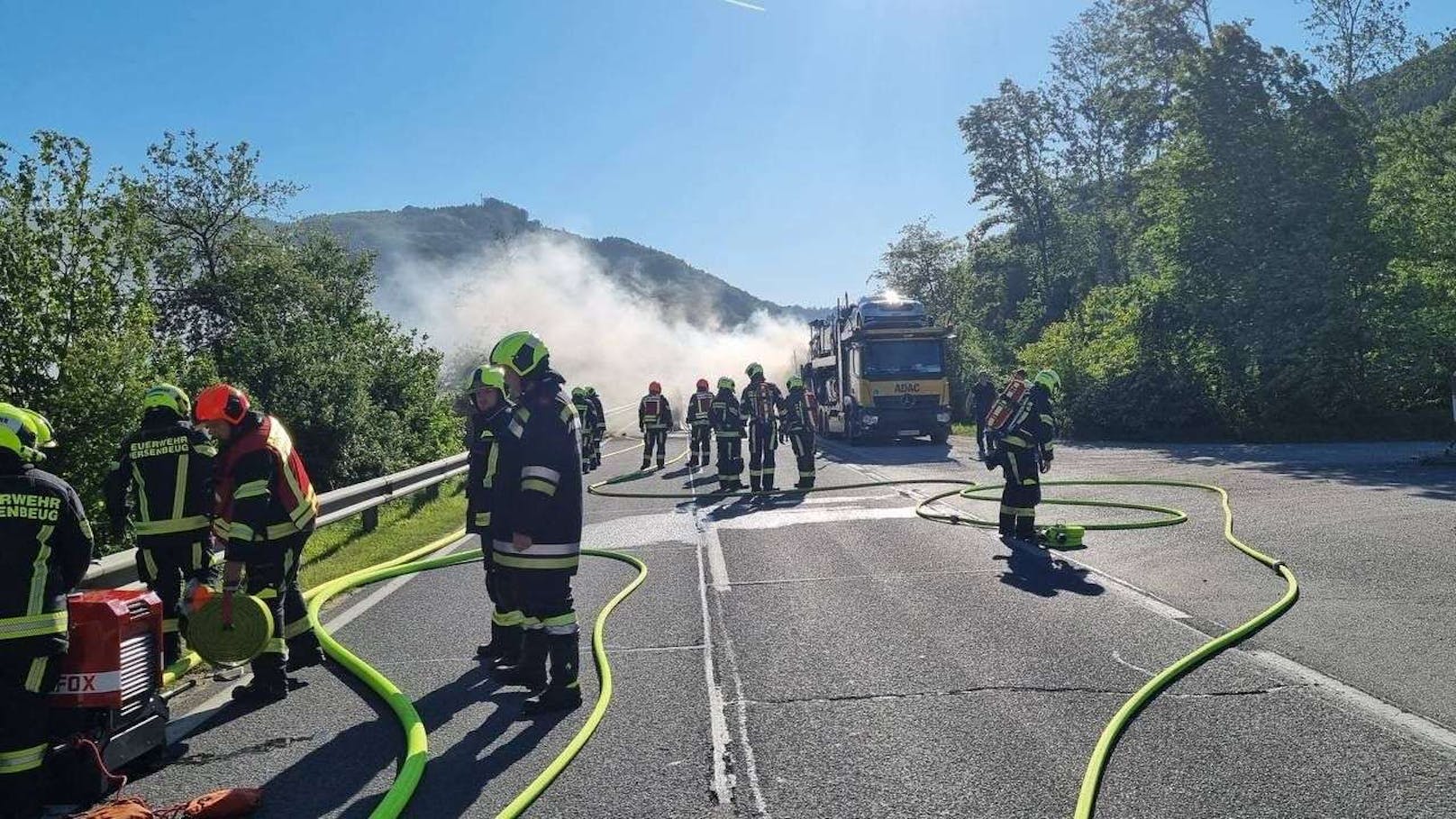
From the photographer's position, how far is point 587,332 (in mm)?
82188

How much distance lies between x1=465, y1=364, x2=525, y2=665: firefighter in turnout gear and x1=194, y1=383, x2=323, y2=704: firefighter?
114 cm

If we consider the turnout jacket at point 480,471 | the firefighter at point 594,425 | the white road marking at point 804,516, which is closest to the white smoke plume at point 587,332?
the firefighter at point 594,425

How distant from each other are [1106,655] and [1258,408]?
72.7 ft

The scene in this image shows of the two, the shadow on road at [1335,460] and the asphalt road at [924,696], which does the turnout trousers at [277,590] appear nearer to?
the asphalt road at [924,696]

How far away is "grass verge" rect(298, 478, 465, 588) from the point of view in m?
9.98

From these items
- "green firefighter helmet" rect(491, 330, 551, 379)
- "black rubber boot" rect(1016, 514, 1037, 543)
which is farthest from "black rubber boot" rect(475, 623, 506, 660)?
"black rubber boot" rect(1016, 514, 1037, 543)

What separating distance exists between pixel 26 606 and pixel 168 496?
2.18 meters

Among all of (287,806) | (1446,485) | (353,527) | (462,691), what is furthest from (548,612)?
(1446,485)

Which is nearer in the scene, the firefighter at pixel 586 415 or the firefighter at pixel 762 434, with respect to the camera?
the firefighter at pixel 762 434

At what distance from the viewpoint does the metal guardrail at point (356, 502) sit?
6.22 m

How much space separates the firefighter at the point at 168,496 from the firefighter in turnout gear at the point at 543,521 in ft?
6.96

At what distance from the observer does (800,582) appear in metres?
8.17

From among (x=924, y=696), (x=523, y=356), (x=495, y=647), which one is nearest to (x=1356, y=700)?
(x=924, y=696)

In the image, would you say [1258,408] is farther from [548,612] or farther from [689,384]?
[689,384]
